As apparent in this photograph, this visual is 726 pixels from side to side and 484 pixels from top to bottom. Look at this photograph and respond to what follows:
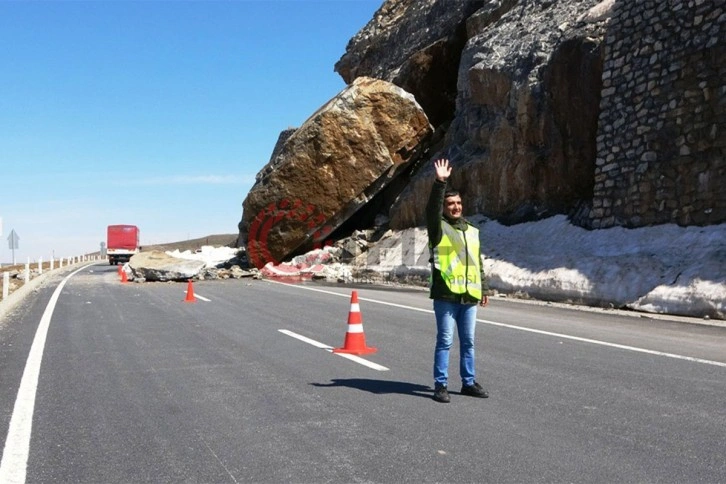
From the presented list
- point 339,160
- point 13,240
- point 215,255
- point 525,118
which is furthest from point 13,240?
point 525,118

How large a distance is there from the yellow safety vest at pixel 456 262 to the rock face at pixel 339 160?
72.3 feet

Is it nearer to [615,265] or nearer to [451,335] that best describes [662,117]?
[615,265]

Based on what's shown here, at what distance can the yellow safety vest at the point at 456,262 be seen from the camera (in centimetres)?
617

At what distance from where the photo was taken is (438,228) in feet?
19.9

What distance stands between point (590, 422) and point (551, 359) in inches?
111

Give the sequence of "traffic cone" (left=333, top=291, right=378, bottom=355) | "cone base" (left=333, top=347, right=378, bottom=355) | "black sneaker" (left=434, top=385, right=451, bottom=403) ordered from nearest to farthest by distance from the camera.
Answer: "black sneaker" (left=434, top=385, right=451, bottom=403), "cone base" (left=333, top=347, right=378, bottom=355), "traffic cone" (left=333, top=291, right=378, bottom=355)

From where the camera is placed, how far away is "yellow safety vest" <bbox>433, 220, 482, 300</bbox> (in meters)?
6.17

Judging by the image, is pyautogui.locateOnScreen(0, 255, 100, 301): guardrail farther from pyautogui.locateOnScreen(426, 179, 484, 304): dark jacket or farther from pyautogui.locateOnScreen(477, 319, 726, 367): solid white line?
pyautogui.locateOnScreen(426, 179, 484, 304): dark jacket

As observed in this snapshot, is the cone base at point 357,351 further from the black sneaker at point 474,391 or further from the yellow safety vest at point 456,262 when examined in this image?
the yellow safety vest at point 456,262

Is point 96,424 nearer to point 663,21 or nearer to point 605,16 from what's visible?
point 663,21

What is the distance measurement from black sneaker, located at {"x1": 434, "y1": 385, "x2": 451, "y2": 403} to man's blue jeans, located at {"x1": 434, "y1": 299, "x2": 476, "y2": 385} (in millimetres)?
44

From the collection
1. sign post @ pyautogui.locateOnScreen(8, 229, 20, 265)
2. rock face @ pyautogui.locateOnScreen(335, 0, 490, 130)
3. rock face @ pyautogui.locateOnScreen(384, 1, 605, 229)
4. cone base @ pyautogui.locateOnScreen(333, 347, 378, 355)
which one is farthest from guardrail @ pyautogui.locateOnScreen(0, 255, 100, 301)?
rock face @ pyautogui.locateOnScreen(335, 0, 490, 130)

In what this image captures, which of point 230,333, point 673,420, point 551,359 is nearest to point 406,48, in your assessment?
point 230,333

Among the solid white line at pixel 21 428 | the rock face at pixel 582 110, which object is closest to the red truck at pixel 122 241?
the rock face at pixel 582 110
